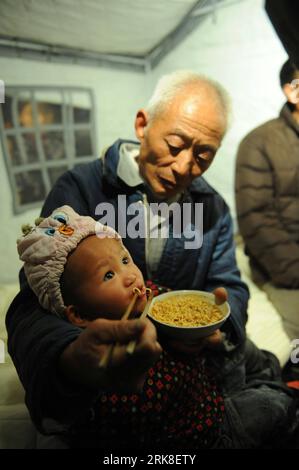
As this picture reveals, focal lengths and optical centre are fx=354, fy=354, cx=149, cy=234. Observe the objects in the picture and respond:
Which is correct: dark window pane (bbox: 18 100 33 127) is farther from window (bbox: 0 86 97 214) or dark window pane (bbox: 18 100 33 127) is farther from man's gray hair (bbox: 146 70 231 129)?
man's gray hair (bbox: 146 70 231 129)

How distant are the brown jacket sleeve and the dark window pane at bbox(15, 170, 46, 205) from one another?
1207mm

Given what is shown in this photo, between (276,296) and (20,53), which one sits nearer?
(20,53)

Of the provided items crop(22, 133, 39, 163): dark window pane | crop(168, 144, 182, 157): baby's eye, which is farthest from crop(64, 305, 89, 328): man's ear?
crop(22, 133, 39, 163): dark window pane

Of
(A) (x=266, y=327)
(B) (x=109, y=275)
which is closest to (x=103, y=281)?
(B) (x=109, y=275)

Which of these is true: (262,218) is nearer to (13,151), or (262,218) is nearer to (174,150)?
(174,150)

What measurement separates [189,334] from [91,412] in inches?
14.0

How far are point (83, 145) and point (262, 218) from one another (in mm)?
1220

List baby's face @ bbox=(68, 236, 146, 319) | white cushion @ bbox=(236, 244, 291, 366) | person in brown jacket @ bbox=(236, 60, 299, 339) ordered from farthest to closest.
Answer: person in brown jacket @ bbox=(236, 60, 299, 339), white cushion @ bbox=(236, 244, 291, 366), baby's face @ bbox=(68, 236, 146, 319)

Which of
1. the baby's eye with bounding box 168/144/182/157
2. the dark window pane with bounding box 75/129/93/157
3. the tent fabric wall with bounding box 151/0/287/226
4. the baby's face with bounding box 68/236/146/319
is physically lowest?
the baby's face with bounding box 68/236/146/319

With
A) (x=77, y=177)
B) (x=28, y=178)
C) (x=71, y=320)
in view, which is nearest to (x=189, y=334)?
(x=71, y=320)

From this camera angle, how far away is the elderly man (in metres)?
0.73
